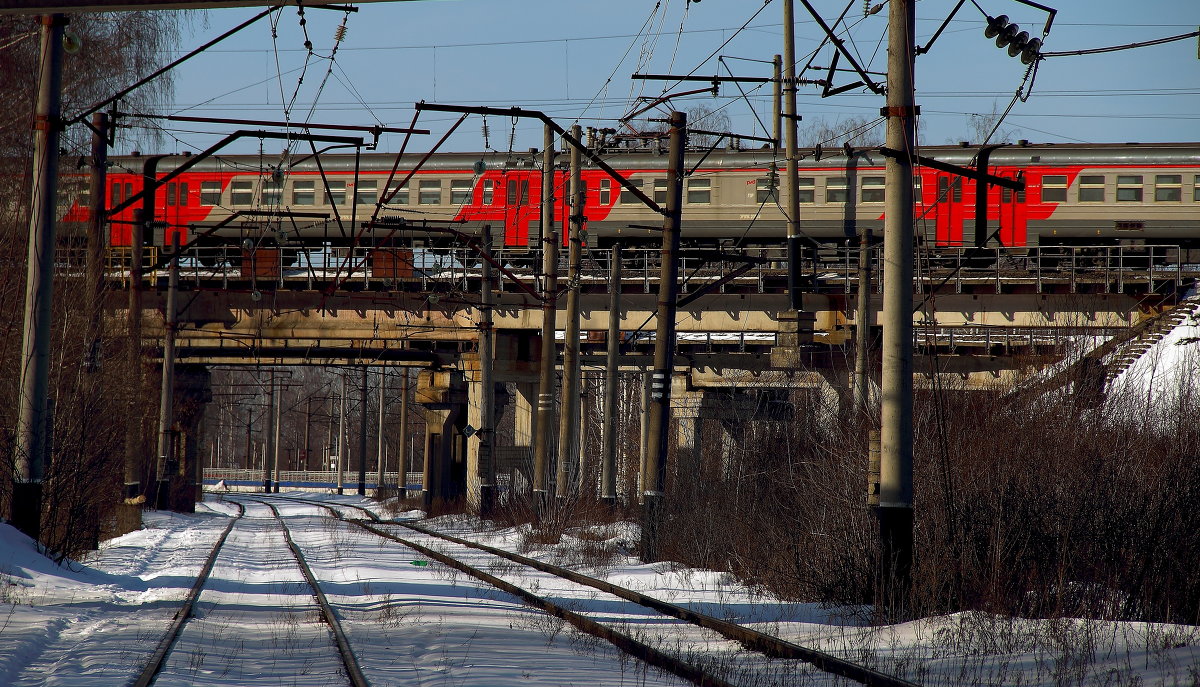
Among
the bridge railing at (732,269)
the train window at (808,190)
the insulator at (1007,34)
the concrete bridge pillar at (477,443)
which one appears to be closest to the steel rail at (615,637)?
the insulator at (1007,34)

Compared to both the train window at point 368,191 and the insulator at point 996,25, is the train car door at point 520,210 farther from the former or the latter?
the insulator at point 996,25

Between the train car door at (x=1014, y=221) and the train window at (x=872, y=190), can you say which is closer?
the train car door at (x=1014, y=221)

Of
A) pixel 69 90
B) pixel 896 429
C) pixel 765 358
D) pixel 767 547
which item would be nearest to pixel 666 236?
pixel 767 547

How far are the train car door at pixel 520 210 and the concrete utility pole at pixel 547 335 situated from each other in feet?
20.9

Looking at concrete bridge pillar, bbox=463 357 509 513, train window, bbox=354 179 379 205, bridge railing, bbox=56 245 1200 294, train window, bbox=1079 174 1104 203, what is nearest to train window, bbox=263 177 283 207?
bridge railing, bbox=56 245 1200 294

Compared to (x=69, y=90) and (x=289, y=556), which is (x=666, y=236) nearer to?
(x=289, y=556)

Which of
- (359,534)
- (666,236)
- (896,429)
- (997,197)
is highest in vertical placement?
(997,197)

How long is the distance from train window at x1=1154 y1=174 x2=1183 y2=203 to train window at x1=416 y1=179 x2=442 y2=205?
19.0 meters

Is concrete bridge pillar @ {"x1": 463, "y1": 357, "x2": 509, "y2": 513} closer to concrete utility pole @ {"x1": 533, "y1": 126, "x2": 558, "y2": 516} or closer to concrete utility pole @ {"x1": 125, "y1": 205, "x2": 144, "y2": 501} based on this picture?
concrete utility pole @ {"x1": 533, "y1": 126, "x2": 558, "y2": 516}

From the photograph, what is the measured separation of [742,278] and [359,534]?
442 inches

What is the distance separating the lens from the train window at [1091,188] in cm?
3120

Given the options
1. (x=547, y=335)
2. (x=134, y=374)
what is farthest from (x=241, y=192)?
(x=547, y=335)

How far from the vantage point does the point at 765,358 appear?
1313 inches

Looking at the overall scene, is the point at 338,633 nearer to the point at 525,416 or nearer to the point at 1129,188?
the point at 525,416
